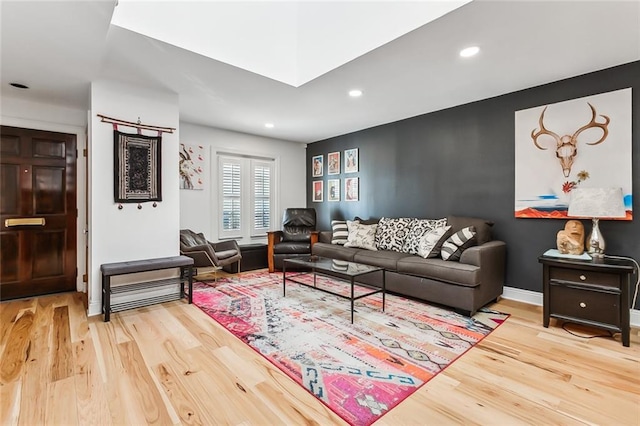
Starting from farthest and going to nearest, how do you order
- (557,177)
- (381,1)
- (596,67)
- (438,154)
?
(438,154) < (557,177) < (596,67) < (381,1)

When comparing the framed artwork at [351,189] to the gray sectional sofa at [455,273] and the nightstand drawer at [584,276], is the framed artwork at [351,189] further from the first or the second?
the nightstand drawer at [584,276]

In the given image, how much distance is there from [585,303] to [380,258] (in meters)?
1.94

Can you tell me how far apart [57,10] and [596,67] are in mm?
4462

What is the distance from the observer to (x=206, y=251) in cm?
401

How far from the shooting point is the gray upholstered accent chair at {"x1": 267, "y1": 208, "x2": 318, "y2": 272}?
501 cm

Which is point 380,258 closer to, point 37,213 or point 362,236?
point 362,236

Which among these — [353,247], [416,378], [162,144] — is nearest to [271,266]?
[353,247]

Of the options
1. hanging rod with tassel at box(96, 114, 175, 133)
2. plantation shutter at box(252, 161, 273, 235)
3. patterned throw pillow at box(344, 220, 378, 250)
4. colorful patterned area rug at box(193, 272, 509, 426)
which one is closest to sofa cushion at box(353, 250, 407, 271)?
patterned throw pillow at box(344, 220, 378, 250)

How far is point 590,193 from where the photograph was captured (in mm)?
2672

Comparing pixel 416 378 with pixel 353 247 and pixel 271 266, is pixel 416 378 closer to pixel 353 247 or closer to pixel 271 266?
pixel 353 247

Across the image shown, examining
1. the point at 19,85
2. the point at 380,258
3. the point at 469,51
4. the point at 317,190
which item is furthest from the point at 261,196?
the point at 469,51

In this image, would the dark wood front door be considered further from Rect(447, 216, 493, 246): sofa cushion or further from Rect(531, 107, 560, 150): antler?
Rect(531, 107, 560, 150): antler

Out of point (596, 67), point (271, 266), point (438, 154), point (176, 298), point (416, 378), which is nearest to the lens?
point (416, 378)

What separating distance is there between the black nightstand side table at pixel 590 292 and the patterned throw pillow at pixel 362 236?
2.11m
